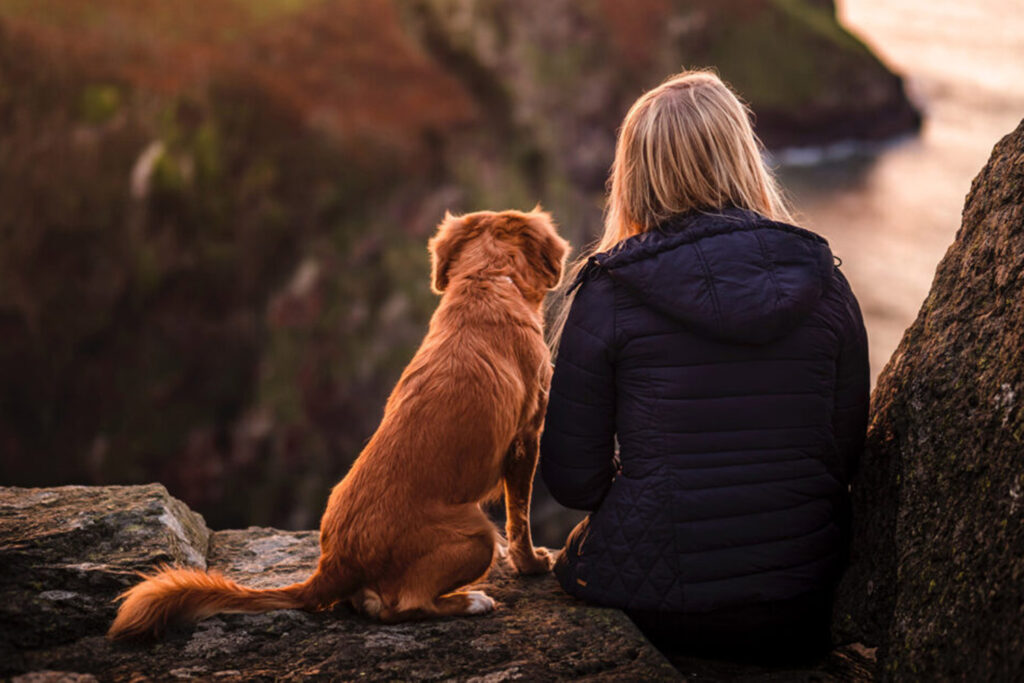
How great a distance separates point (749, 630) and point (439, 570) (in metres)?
1.12

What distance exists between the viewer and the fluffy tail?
281cm

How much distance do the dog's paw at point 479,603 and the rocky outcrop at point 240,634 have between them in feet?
0.12

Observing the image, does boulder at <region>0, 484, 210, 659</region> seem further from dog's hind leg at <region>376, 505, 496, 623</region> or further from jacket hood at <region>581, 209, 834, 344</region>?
jacket hood at <region>581, 209, 834, 344</region>

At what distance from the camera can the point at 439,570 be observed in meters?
3.01

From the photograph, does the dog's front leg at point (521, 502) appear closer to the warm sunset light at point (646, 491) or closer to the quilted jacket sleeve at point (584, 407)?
the warm sunset light at point (646, 491)

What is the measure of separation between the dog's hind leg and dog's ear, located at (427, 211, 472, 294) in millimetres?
1171

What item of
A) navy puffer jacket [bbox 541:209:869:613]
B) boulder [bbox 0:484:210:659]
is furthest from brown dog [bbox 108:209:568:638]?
navy puffer jacket [bbox 541:209:869:613]

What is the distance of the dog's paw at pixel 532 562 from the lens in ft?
12.0

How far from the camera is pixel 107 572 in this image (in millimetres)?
3145

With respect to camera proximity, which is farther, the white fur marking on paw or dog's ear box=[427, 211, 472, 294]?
dog's ear box=[427, 211, 472, 294]

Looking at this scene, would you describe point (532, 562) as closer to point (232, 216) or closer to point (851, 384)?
point (851, 384)

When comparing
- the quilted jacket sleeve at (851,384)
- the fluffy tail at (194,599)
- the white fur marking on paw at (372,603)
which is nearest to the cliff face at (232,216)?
the fluffy tail at (194,599)

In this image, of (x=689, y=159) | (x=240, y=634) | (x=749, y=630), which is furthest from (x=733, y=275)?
(x=240, y=634)

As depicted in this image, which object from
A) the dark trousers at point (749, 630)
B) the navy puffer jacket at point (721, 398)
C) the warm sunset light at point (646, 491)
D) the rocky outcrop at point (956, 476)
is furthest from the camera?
the dark trousers at point (749, 630)
